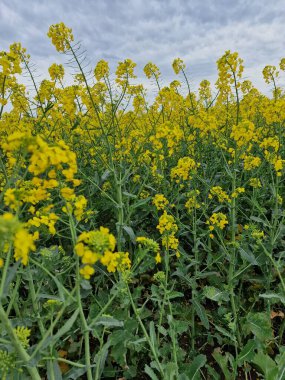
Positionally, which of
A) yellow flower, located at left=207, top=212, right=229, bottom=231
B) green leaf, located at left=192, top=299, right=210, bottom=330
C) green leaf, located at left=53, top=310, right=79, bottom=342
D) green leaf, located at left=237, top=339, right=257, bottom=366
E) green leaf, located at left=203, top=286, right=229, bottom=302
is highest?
green leaf, located at left=53, top=310, right=79, bottom=342

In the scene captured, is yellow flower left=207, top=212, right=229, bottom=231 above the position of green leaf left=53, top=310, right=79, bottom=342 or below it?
below

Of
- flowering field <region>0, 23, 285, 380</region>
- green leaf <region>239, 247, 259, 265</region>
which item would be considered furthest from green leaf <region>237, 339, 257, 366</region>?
green leaf <region>239, 247, 259, 265</region>

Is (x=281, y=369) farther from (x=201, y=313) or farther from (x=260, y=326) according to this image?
(x=201, y=313)

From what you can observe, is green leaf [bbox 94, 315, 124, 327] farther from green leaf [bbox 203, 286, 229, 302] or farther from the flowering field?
green leaf [bbox 203, 286, 229, 302]

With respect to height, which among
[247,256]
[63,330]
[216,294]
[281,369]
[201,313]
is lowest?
[281,369]

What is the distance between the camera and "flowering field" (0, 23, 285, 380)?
1342 mm

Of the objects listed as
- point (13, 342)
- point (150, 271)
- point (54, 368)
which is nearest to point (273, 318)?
point (150, 271)

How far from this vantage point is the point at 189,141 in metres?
4.57

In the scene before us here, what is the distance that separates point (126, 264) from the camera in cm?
196

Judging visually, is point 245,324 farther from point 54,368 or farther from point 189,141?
point 189,141

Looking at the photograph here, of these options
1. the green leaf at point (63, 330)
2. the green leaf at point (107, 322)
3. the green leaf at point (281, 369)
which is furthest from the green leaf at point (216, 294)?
the green leaf at point (63, 330)

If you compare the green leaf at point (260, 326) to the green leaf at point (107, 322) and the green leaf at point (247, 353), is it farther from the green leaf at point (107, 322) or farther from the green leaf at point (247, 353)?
the green leaf at point (107, 322)

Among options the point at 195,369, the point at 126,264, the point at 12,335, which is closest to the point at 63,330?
the point at 12,335

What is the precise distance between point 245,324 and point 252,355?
0.33 meters
